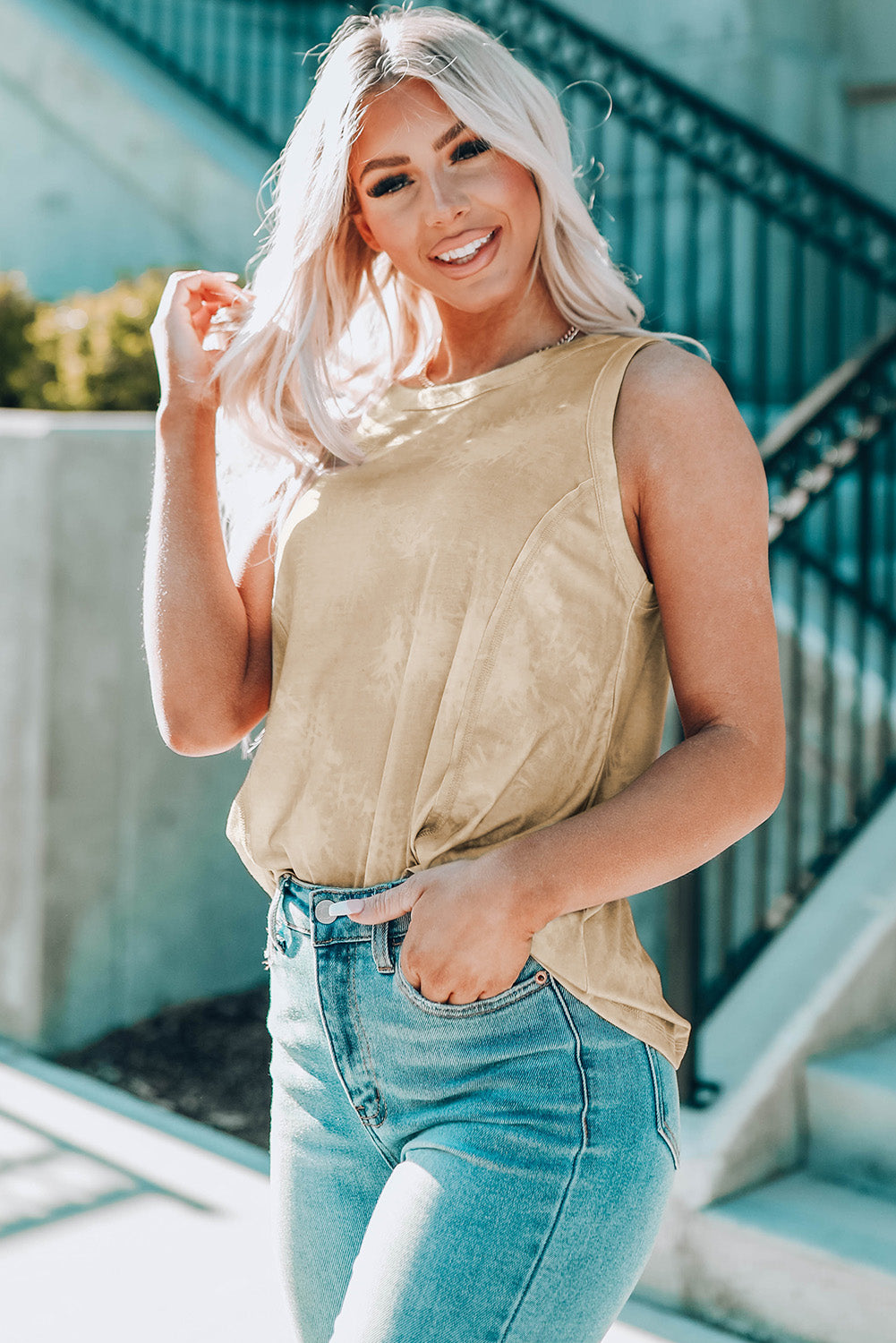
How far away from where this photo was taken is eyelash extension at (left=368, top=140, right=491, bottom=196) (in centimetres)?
180

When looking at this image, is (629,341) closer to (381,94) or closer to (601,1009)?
(381,94)

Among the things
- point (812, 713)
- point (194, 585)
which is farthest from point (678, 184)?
point (194, 585)

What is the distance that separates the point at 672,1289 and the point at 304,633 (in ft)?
6.64

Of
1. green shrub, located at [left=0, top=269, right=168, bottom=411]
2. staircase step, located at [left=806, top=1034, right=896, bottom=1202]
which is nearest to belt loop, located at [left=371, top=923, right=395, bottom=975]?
staircase step, located at [left=806, top=1034, right=896, bottom=1202]

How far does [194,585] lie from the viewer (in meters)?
1.87

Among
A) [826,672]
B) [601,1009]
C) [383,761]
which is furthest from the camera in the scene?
[826,672]

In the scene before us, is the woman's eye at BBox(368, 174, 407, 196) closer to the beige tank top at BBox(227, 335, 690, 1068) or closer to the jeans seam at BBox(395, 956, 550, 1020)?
the beige tank top at BBox(227, 335, 690, 1068)

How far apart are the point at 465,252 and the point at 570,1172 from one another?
3.61ft

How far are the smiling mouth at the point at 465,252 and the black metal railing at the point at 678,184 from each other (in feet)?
13.0

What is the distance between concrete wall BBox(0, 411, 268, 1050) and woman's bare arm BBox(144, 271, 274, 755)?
2574mm

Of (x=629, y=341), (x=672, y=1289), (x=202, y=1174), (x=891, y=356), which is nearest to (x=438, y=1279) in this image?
(x=629, y=341)

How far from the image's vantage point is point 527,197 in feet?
6.00

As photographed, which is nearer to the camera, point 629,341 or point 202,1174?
point 629,341

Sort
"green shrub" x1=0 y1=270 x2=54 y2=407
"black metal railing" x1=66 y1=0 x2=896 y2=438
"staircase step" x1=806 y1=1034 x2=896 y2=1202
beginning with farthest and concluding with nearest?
"black metal railing" x1=66 y1=0 x2=896 y2=438
"green shrub" x1=0 y1=270 x2=54 y2=407
"staircase step" x1=806 y1=1034 x2=896 y2=1202
